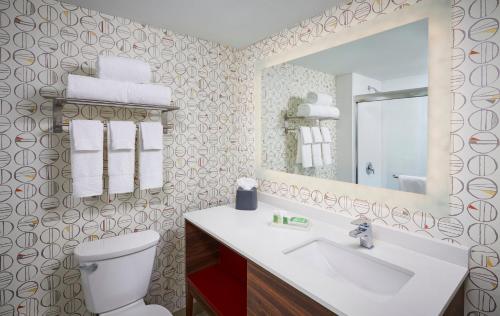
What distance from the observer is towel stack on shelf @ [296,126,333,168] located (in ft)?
5.18

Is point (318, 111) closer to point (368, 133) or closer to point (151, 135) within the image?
point (368, 133)

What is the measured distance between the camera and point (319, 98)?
62.7 inches

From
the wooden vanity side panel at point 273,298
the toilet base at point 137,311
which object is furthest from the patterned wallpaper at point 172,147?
the wooden vanity side panel at point 273,298

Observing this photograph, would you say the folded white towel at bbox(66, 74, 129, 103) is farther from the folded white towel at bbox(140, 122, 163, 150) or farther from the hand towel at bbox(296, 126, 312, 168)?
the hand towel at bbox(296, 126, 312, 168)

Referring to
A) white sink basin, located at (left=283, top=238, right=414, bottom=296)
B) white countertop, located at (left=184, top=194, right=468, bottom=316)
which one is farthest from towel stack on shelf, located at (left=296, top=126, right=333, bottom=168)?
white sink basin, located at (left=283, top=238, right=414, bottom=296)

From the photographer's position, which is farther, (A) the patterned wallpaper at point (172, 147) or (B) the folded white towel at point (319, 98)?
(B) the folded white towel at point (319, 98)

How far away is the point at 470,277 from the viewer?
103cm

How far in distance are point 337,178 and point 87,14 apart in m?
1.85

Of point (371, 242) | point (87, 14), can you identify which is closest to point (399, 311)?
point (371, 242)

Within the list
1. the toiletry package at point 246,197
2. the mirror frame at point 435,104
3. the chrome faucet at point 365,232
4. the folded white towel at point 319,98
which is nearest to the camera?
the mirror frame at point 435,104

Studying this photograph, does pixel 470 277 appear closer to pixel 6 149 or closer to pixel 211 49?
pixel 211 49

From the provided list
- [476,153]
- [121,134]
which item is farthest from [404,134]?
[121,134]

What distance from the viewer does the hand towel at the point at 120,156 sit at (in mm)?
1501

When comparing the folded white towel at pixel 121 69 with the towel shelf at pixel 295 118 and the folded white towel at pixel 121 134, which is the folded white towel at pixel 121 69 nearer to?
the folded white towel at pixel 121 134
